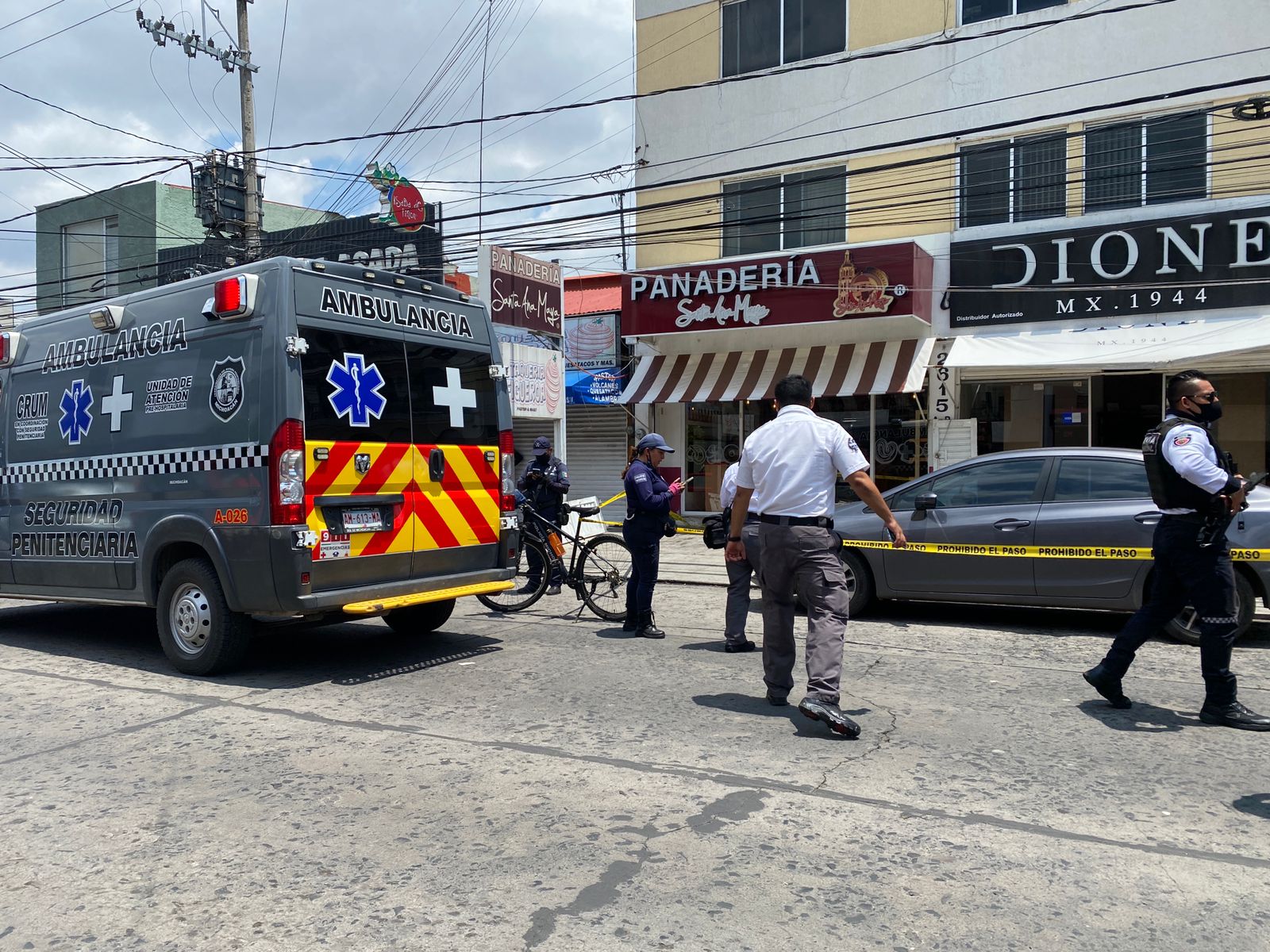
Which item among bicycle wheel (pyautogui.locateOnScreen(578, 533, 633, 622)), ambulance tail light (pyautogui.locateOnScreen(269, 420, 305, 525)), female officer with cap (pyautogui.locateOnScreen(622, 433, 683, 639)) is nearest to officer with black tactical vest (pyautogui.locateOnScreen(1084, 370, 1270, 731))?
female officer with cap (pyautogui.locateOnScreen(622, 433, 683, 639))

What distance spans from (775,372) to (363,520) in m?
11.3

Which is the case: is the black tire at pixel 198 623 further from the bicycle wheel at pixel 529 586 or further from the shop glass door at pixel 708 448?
the shop glass door at pixel 708 448

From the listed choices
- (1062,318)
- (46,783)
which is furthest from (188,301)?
(1062,318)

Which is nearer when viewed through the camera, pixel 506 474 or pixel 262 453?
pixel 262 453

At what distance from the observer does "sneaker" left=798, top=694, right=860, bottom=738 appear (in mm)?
5125

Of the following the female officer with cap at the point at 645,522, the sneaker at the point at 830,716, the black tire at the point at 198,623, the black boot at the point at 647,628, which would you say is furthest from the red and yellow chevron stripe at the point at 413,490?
the sneaker at the point at 830,716

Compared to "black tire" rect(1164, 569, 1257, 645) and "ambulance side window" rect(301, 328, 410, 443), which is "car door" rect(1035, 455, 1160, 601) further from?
"ambulance side window" rect(301, 328, 410, 443)

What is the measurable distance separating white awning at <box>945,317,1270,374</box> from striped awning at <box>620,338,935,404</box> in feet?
2.82

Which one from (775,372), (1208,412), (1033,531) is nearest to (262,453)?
(1208,412)

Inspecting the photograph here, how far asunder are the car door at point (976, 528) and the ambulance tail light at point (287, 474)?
5178 mm

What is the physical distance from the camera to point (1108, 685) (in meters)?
A: 5.70

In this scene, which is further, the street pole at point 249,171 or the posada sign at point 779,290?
the street pole at point 249,171

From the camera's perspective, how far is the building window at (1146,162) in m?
14.7

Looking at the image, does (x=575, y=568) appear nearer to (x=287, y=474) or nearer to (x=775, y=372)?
(x=287, y=474)
